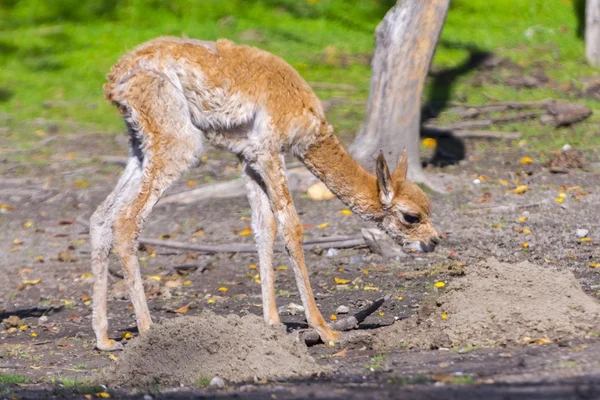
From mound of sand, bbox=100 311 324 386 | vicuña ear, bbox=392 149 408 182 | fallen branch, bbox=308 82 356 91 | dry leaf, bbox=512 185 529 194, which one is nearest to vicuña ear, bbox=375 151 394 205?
vicuña ear, bbox=392 149 408 182

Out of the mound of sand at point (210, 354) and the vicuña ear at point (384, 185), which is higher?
the vicuña ear at point (384, 185)

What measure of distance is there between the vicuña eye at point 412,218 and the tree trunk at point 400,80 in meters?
3.10

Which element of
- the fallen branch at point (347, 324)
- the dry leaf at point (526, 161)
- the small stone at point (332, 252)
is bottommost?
the dry leaf at point (526, 161)

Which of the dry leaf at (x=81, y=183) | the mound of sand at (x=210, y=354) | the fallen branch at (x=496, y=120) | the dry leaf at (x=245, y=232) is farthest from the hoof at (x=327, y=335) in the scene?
the fallen branch at (x=496, y=120)

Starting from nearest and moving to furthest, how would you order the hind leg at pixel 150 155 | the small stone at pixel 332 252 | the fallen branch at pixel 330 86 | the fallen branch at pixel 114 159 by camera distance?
the hind leg at pixel 150 155, the small stone at pixel 332 252, the fallen branch at pixel 114 159, the fallen branch at pixel 330 86

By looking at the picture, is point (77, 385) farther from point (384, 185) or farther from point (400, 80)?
point (400, 80)

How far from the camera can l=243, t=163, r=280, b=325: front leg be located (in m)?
7.27

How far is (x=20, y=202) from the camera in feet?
38.3

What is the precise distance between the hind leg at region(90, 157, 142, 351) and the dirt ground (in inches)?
7.2

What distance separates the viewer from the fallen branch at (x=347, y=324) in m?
6.67

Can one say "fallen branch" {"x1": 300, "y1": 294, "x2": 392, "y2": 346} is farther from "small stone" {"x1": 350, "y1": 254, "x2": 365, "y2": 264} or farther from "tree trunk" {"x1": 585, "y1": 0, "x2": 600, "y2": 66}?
"tree trunk" {"x1": 585, "y1": 0, "x2": 600, "y2": 66}

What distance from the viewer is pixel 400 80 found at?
10609mm

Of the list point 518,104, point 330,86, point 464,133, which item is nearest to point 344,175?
point 464,133

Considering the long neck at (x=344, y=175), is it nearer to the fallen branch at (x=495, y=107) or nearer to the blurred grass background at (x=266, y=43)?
the blurred grass background at (x=266, y=43)
